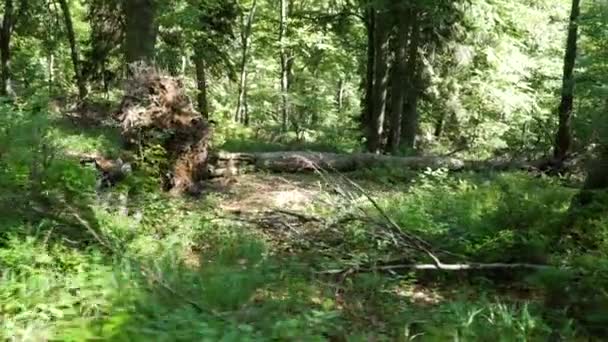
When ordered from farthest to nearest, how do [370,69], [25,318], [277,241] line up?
[370,69], [277,241], [25,318]

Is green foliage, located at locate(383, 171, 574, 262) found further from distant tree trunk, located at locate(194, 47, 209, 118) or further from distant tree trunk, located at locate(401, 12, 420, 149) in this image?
distant tree trunk, located at locate(194, 47, 209, 118)

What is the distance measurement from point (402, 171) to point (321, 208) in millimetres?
4084

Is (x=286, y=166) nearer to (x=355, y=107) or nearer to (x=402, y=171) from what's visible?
(x=402, y=171)

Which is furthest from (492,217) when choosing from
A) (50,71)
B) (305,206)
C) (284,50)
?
(50,71)

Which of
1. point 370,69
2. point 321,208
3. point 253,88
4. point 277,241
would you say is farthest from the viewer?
point 253,88

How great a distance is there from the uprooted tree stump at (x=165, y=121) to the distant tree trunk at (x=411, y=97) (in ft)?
23.9

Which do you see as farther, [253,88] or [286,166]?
[253,88]

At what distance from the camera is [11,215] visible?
536cm

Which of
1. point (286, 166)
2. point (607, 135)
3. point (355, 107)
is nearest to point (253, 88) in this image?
point (355, 107)

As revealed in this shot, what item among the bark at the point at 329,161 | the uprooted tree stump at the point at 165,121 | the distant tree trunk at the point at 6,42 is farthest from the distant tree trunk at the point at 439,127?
the distant tree trunk at the point at 6,42

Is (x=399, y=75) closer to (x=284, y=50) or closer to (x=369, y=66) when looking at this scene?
(x=369, y=66)

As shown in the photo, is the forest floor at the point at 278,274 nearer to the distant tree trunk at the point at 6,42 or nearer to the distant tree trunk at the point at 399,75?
the distant tree trunk at the point at 399,75

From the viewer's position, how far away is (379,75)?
1486 centimetres

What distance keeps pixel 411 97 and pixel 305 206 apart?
323 inches
